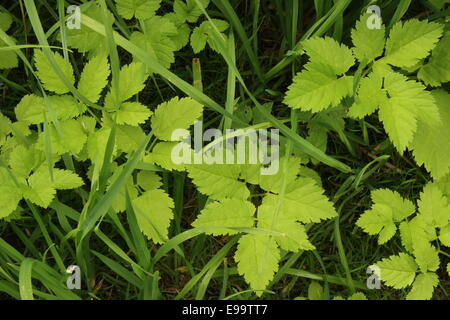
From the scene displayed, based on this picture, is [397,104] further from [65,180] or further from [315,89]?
[65,180]

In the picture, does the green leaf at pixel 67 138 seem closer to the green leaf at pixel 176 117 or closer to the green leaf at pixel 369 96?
the green leaf at pixel 176 117

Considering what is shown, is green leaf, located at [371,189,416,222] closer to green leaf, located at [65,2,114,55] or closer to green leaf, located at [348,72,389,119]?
green leaf, located at [348,72,389,119]

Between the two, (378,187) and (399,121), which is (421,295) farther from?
(399,121)

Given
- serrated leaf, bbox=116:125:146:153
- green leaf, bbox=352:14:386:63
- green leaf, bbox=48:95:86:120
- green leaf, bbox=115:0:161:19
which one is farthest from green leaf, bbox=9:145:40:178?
green leaf, bbox=352:14:386:63

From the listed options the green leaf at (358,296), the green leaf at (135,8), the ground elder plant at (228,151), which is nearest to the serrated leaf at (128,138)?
the ground elder plant at (228,151)

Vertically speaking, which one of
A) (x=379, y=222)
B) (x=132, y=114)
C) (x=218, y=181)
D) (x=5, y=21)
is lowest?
(x=379, y=222)

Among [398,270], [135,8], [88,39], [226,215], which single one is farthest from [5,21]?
[398,270]

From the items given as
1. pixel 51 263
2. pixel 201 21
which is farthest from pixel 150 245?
pixel 201 21

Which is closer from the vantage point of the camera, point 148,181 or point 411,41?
point 411,41
